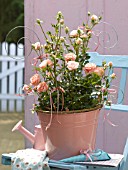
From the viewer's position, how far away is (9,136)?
5938 millimetres

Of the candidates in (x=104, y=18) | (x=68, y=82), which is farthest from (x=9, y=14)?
(x=68, y=82)

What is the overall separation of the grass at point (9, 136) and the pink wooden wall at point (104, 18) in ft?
3.39

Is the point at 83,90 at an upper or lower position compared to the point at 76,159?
upper

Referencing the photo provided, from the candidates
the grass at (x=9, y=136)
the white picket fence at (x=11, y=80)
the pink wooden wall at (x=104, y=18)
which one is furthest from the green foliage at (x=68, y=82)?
the white picket fence at (x=11, y=80)

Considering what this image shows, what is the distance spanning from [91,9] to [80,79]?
59.0 inches

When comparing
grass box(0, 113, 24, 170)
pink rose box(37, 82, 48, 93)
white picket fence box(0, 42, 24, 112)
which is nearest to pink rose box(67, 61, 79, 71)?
pink rose box(37, 82, 48, 93)

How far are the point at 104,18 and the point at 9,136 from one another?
2.70 m

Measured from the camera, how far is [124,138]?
12.1 feet

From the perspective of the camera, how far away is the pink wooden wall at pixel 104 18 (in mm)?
3600

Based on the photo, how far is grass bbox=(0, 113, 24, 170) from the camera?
17.3ft

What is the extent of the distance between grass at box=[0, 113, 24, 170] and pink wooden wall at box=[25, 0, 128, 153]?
1.03m

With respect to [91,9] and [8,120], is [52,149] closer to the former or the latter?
[91,9]

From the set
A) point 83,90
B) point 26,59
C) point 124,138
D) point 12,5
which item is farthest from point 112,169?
point 12,5

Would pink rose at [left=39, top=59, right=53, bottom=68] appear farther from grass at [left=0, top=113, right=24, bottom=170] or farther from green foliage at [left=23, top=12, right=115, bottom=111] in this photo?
grass at [left=0, top=113, right=24, bottom=170]
